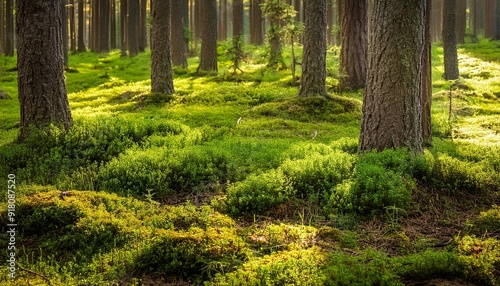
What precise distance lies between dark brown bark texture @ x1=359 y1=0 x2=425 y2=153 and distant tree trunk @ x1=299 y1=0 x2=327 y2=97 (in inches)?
177

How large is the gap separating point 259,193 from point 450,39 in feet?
51.8

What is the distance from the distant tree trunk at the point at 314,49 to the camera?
11984 mm

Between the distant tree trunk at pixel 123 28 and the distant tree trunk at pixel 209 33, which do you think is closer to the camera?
the distant tree trunk at pixel 209 33

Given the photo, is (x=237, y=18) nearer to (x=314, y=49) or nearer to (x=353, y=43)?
(x=353, y=43)

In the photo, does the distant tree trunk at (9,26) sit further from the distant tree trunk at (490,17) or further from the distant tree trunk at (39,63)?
the distant tree trunk at (490,17)

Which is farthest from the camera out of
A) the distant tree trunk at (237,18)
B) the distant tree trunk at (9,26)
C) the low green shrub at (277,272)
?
the distant tree trunk at (9,26)

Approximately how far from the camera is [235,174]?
7473mm

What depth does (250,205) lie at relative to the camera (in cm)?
639

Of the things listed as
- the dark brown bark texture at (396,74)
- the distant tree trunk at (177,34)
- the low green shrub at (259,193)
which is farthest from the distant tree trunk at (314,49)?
the distant tree trunk at (177,34)

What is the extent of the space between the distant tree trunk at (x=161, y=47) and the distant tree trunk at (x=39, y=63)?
5.81 meters

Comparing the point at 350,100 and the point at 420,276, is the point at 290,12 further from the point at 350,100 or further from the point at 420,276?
the point at 420,276

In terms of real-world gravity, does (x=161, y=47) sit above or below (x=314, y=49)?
above

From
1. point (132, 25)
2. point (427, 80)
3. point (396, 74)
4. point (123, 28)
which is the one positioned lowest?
point (427, 80)

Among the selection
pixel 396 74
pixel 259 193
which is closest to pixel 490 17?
pixel 396 74
